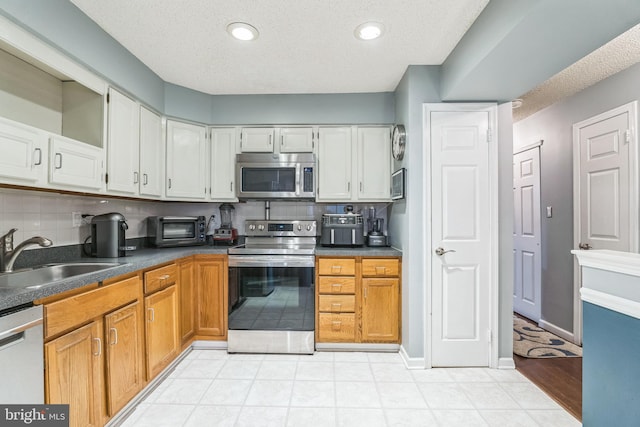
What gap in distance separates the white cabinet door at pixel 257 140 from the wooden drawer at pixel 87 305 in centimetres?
158

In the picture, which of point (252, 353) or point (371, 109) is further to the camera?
point (371, 109)

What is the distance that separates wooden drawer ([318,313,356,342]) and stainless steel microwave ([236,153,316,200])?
1136mm

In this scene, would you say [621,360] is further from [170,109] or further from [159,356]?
[170,109]

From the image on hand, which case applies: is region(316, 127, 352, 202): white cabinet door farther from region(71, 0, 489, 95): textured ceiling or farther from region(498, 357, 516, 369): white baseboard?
region(498, 357, 516, 369): white baseboard

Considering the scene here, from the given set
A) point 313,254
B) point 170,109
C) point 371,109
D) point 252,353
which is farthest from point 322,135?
point 252,353

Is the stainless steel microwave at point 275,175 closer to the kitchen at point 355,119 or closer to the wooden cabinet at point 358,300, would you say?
the kitchen at point 355,119

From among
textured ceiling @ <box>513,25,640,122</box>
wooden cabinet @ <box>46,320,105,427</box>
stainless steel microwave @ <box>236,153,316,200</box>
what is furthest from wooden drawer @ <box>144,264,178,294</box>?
textured ceiling @ <box>513,25,640,122</box>

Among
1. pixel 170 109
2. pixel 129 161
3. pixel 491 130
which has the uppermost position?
pixel 170 109

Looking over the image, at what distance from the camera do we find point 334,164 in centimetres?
292

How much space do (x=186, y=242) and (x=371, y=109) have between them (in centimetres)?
222

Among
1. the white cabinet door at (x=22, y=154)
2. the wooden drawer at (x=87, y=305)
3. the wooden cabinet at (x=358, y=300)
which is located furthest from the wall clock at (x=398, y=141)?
the white cabinet door at (x=22, y=154)

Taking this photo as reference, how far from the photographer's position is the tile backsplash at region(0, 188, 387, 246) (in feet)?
5.78

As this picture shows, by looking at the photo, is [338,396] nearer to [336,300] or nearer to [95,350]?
[336,300]

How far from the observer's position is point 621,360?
1.21 meters
